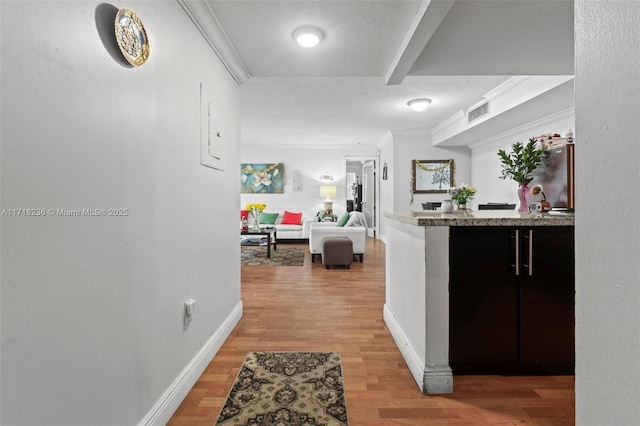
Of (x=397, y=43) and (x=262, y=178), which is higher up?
(x=397, y=43)

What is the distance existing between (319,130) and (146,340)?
5.83 meters

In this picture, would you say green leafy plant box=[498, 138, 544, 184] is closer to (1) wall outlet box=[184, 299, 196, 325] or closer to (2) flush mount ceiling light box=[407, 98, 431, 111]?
(1) wall outlet box=[184, 299, 196, 325]

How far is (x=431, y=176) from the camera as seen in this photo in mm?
7027

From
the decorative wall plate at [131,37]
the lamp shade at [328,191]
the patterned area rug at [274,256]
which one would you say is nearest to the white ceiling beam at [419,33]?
the decorative wall plate at [131,37]

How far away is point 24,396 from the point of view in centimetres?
87

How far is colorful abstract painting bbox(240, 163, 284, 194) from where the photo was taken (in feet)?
27.5

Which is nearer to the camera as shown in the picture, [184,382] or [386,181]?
[184,382]

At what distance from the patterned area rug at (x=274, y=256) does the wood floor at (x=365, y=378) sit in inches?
66.5

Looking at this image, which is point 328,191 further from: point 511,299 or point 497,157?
point 511,299

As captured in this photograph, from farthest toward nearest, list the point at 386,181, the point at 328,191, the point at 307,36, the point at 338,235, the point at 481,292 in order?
the point at 328,191 → the point at 386,181 → the point at 338,235 → the point at 307,36 → the point at 481,292

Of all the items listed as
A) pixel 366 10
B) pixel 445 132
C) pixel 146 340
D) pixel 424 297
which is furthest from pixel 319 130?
pixel 146 340

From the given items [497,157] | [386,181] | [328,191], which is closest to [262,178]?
[328,191]

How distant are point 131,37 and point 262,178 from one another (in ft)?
23.4

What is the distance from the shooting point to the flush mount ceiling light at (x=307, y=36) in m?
2.25
